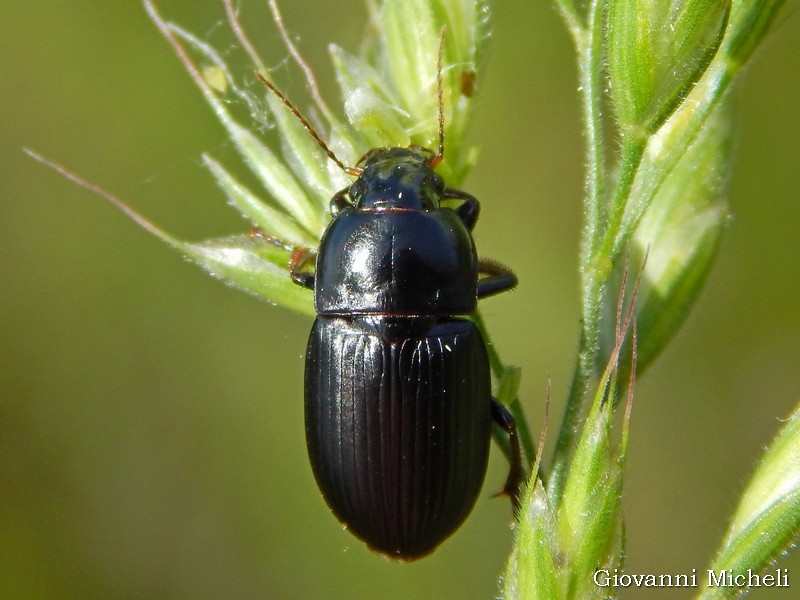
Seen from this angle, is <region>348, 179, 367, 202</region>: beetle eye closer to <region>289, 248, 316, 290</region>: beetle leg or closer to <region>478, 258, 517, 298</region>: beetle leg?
<region>289, 248, 316, 290</region>: beetle leg

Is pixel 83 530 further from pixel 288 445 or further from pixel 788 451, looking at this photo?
pixel 788 451

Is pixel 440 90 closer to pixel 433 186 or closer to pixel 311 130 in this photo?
pixel 433 186

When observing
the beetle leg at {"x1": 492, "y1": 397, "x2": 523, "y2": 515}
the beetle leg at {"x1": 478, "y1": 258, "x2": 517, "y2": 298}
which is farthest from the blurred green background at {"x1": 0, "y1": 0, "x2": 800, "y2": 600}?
the beetle leg at {"x1": 492, "y1": 397, "x2": 523, "y2": 515}

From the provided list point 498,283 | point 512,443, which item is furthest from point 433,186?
point 512,443

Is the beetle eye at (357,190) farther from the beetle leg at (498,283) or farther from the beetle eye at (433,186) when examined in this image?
the beetle leg at (498,283)

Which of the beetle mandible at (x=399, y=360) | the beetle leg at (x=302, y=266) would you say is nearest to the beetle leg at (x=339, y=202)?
the beetle mandible at (x=399, y=360)

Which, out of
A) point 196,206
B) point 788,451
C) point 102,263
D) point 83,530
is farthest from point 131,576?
point 788,451
